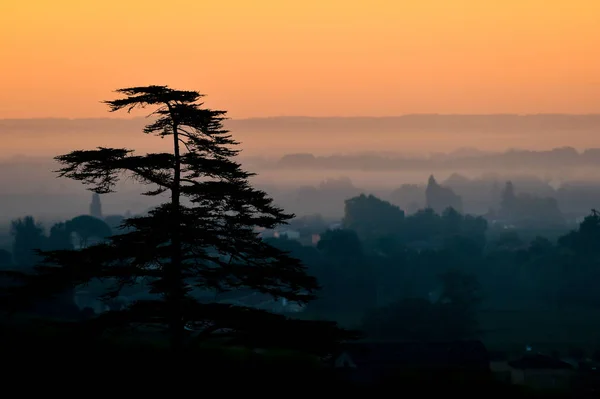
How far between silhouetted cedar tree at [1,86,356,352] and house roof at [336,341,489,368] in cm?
3147

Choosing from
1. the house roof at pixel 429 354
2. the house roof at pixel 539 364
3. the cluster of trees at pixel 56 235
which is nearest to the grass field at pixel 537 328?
the house roof at pixel 539 364

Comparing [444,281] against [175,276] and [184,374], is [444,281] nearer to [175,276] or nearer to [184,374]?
[175,276]

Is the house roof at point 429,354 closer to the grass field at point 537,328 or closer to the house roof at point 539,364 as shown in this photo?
the house roof at point 539,364

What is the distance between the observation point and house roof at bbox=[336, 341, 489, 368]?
58.9 metres

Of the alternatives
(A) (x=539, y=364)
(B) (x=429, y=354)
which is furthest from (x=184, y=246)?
(A) (x=539, y=364)

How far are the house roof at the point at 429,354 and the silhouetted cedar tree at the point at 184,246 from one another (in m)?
31.5

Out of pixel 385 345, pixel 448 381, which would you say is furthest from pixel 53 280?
pixel 385 345

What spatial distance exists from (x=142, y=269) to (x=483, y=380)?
7987 millimetres

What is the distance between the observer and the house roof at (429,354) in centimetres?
5891

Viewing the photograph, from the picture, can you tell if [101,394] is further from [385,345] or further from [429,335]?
[429,335]

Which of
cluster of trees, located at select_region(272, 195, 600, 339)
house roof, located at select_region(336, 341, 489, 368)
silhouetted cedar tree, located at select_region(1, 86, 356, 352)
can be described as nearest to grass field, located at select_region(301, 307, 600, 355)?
cluster of trees, located at select_region(272, 195, 600, 339)

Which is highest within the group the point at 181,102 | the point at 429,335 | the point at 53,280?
the point at 181,102

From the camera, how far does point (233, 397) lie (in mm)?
23922

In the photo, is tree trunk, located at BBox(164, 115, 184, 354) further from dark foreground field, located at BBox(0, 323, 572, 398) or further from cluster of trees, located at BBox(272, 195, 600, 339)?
cluster of trees, located at BBox(272, 195, 600, 339)
